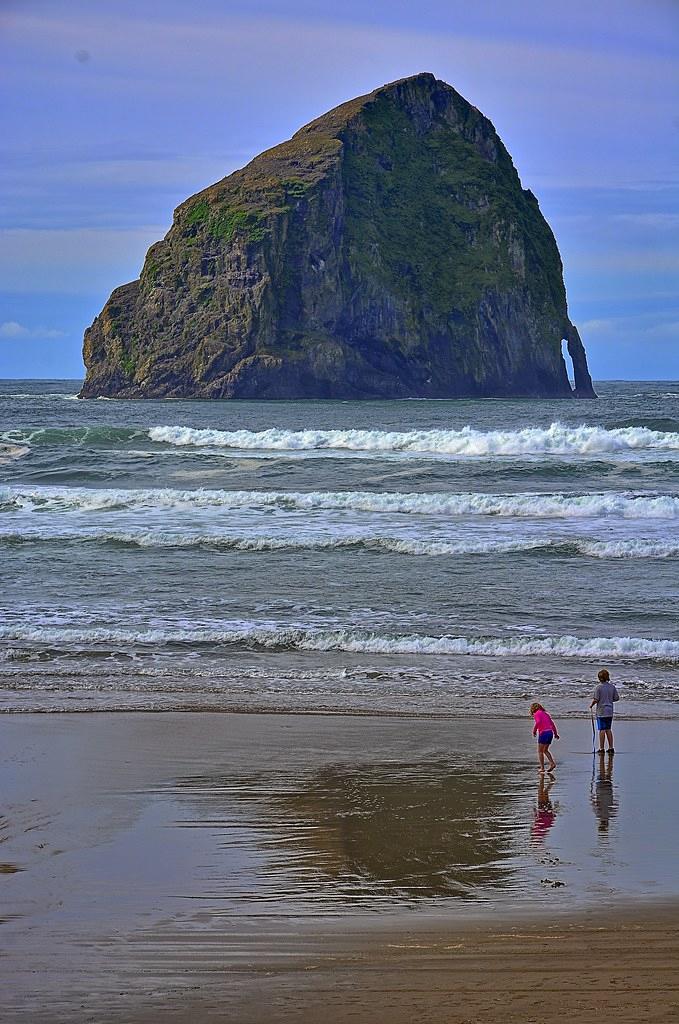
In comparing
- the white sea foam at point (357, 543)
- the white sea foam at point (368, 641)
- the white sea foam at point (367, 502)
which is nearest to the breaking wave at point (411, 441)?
the white sea foam at point (367, 502)

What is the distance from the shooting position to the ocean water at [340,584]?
1198 cm

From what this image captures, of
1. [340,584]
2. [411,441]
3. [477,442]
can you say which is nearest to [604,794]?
[340,584]

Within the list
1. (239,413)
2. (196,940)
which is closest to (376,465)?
(196,940)

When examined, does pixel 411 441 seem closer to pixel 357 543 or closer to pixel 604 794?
pixel 357 543

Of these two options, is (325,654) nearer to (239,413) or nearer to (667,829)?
(667,829)

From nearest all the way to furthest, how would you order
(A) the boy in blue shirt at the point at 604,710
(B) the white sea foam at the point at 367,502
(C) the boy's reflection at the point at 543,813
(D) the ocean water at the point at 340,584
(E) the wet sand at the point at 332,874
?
(E) the wet sand at the point at 332,874, (C) the boy's reflection at the point at 543,813, (A) the boy in blue shirt at the point at 604,710, (D) the ocean water at the point at 340,584, (B) the white sea foam at the point at 367,502

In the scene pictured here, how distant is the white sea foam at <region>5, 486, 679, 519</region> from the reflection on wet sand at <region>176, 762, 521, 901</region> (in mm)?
15316

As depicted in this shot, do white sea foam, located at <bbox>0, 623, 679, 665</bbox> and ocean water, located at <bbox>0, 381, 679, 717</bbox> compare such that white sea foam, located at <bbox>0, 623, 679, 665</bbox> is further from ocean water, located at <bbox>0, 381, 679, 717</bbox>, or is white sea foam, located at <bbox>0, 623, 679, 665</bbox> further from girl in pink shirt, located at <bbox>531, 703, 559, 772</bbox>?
girl in pink shirt, located at <bbox>531, 703, 559, 772</bbox>

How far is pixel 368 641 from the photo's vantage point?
45.1 feet

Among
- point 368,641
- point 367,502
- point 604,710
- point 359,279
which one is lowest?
point 604,710

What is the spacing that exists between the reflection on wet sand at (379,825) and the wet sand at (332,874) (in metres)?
0.02

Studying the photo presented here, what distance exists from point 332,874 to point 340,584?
10.4 metres

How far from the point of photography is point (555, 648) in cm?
1345

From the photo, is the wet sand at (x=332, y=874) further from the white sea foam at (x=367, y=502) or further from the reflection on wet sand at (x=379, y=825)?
the white sea foam at (x=367, y=502)
